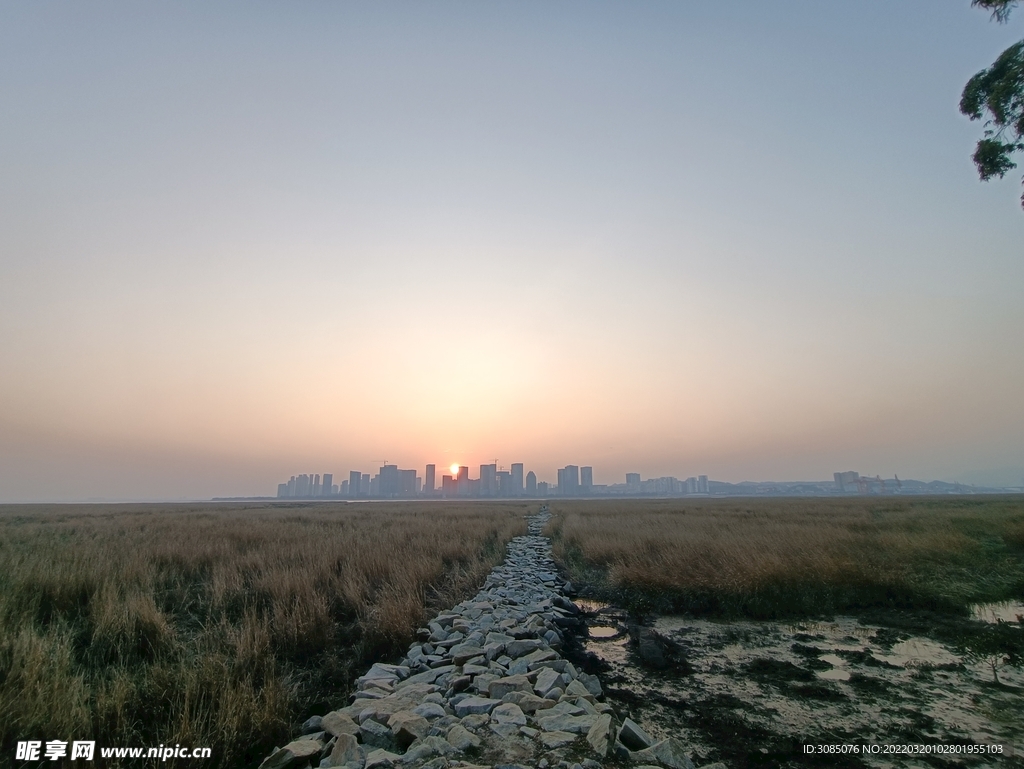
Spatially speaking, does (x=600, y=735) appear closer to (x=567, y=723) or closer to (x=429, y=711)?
(x=567, y=723)

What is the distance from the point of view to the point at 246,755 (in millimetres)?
3832

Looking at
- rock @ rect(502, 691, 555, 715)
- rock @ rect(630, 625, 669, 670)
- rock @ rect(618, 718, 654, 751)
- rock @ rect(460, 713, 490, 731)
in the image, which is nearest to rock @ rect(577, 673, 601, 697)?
rock @ rect(502, 691, 555, 715)

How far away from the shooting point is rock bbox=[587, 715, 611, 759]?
11.9 ft

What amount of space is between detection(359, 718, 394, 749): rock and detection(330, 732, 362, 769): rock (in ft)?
0.82

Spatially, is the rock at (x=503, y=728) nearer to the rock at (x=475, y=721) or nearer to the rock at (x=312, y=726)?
the rock at (x=475, y=721)

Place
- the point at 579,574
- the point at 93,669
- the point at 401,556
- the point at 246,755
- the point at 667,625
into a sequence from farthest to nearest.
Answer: the point at 579,574
the point at 401,556
the point at 667,625
the point at 93,669
the point at 246,755

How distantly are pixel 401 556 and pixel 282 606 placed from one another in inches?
190

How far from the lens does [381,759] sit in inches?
136

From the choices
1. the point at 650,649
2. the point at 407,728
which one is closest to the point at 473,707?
the point at 407,728

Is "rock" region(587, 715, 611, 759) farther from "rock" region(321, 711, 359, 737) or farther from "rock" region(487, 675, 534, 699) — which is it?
"rock" region(321, 711, 359, 737)

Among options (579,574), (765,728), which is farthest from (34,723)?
(579,574)

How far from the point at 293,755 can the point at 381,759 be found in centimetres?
68

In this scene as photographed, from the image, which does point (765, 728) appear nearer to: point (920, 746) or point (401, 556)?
point (920, 746)

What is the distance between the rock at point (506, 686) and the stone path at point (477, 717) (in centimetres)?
1
